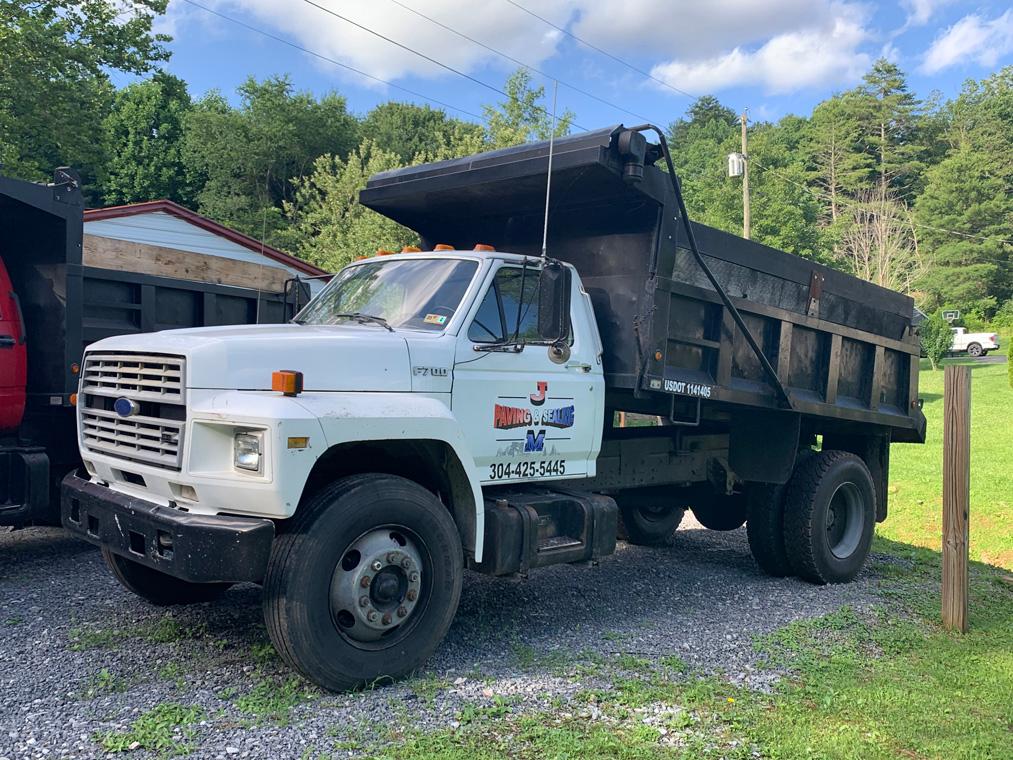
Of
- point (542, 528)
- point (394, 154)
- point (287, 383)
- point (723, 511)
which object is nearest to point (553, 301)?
point (542, 528)

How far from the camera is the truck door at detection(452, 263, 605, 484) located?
5.00 metres

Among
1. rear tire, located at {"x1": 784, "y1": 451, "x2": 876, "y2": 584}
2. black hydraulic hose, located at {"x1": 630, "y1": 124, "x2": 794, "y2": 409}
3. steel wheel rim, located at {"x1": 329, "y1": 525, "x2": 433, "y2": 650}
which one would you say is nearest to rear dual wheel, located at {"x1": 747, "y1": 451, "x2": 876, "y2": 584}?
rear tire, located at {"x1": 784, "y1": 451, "x2": 876, "y2": 584}

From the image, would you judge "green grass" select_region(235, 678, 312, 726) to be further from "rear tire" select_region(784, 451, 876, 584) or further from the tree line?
the tree line

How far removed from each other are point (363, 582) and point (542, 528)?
1328mm

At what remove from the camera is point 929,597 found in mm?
7066

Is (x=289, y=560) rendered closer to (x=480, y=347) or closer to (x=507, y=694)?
(x=507, y=694)

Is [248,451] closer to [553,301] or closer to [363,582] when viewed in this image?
[363,582]

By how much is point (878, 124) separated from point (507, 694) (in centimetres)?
6782

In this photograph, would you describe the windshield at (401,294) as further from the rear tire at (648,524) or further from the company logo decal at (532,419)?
the rear tire at (648,524)

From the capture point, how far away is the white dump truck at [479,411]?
13.5ft

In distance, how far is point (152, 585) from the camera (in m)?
5.38

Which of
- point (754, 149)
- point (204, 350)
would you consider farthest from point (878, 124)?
point (204, 350)

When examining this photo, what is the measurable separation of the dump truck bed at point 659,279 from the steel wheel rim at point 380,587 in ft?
6.38

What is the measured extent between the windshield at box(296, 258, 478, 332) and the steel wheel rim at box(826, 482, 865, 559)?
4.44m
